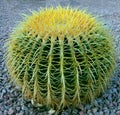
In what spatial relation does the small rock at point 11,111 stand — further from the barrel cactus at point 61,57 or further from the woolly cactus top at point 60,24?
the woolly cactus top at point 60,24

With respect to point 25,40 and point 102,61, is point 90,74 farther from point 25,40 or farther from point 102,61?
point 25,40

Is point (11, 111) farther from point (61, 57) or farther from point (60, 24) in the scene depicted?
point (60, 24)

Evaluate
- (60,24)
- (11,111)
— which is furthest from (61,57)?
(11,111)

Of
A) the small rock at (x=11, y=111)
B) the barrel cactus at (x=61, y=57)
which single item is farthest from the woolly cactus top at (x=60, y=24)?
A: the small rock at (x=11, y=111)

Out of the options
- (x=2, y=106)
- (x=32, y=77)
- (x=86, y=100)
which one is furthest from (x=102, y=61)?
(x=2, y=106)

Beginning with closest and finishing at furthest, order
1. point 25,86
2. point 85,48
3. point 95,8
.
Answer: point 85,48
point 25,86
point 95,8

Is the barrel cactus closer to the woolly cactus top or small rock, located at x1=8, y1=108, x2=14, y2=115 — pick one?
the woolly cactus top

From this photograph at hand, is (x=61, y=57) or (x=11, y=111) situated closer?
(x=61, y=57)

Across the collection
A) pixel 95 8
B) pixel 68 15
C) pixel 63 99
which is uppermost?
pixel 95 8
